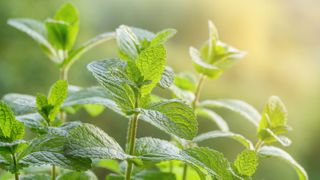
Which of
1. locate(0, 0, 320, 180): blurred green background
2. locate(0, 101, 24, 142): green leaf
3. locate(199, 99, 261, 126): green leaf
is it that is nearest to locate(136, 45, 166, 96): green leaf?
locate(0, 101, 24, 142): green leaf

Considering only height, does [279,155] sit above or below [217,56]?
below

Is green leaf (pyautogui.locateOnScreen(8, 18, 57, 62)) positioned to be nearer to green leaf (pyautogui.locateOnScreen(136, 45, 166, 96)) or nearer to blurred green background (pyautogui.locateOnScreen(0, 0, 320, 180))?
green leaf (pyautogui.locateOnScreen(136, 45, 166, 96))

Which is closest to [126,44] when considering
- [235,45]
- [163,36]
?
[163,36]

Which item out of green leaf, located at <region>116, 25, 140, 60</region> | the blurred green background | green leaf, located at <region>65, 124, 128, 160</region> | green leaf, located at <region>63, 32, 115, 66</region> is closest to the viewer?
green leaf, located at <region>65, 124, 128, 160</region>

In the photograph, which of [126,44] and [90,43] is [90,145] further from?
[90,43]

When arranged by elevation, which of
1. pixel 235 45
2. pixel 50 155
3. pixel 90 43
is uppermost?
pixel 235 45

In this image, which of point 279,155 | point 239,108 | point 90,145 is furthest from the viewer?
point 239,108

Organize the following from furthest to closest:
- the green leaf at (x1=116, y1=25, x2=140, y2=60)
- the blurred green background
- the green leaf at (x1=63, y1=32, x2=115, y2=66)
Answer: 1. the blurred green background
2. the green leaf at (x1=63, y1=32, x2=115, y2=66)
3. the green leaf at (x1=116, y1=25, x2=140, y2=60)
